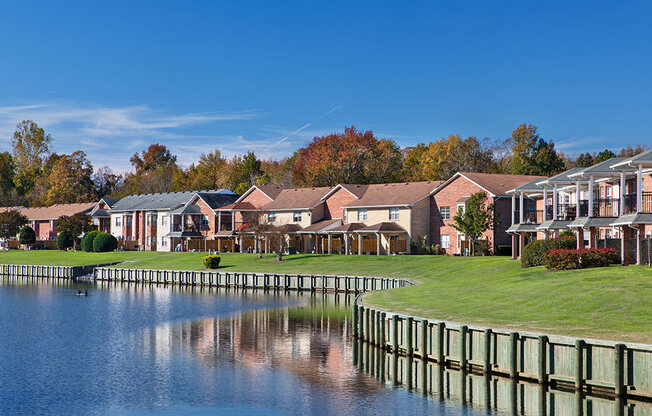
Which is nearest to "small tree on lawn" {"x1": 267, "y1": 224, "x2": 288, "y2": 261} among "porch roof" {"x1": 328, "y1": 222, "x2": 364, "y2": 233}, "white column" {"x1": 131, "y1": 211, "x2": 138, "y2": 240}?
"porch roof" {"x1": 328, "y1": 222, "x2": 364, "y2": 233}

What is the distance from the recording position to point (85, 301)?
6181cm

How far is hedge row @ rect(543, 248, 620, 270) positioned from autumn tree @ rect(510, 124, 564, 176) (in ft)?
238

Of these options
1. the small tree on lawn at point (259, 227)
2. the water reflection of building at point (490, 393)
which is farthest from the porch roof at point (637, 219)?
the small tree on lawn at point (259, 227)

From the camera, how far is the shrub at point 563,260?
46938 millimetres

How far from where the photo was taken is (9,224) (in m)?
133

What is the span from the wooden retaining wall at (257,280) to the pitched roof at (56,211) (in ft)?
168

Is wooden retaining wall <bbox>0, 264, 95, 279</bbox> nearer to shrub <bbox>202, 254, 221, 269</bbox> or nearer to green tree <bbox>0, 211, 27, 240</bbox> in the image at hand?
shrub <bbox>202, 254, 221, 269</bbox>

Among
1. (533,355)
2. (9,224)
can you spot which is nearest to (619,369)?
(533,355)

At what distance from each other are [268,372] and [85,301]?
3498 centimetres

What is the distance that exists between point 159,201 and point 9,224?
91.7 feet

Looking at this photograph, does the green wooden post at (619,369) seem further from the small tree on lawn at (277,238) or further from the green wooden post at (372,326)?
the small tree on lawn at (277,238)

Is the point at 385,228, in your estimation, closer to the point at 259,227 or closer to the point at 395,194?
the point at 395,194

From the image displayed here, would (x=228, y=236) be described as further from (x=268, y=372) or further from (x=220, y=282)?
(x=268, y=372)

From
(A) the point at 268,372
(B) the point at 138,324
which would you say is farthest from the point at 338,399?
(B) the point at 138,324
